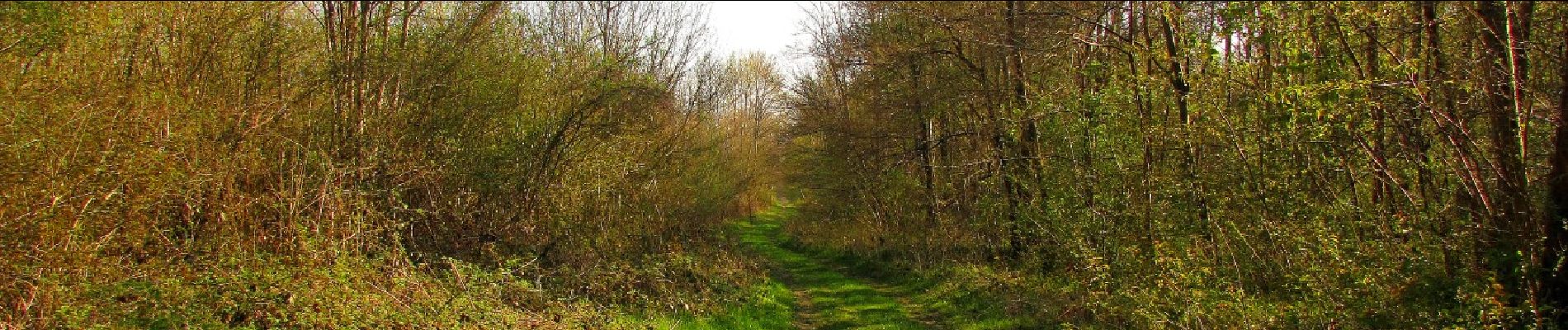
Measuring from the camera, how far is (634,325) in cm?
998

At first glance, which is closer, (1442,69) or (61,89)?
(61,89)

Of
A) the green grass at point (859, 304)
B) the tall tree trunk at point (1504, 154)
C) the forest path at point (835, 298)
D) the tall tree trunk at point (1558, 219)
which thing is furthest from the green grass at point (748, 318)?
the tall tree trunk at point (1558, 219)

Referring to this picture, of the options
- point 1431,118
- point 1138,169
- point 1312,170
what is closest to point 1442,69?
point 1431,118

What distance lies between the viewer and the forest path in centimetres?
1236

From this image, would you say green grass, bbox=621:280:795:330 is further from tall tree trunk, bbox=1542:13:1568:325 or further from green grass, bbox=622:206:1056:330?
tall tree trunk, bbox=1542:13:1568:325

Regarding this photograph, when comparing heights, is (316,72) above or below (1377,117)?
above

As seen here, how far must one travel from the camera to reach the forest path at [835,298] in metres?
12.4

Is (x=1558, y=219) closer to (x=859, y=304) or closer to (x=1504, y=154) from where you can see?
(x=1504, y=154)

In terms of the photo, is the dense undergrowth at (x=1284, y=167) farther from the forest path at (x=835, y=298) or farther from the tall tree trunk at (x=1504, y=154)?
the forest path at (x=835, y=298)

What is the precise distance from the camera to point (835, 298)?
15.6m

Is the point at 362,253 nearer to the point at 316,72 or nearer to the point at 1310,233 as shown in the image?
the point at 316,72

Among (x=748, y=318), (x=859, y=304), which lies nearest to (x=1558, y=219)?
(x=748, y=318)

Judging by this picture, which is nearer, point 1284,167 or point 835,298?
point 1284,167

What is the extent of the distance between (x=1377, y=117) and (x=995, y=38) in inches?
273
